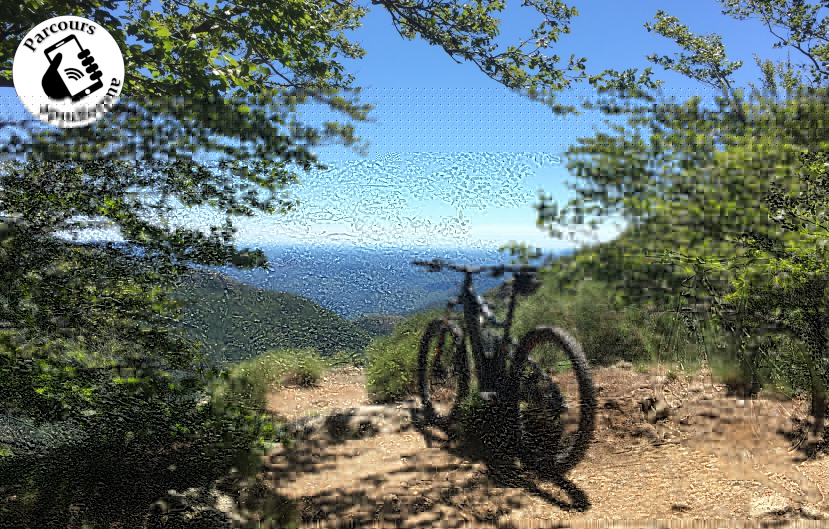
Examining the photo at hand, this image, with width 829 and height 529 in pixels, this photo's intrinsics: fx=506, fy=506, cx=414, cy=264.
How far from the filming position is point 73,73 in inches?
106

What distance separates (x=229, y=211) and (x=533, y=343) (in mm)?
2003

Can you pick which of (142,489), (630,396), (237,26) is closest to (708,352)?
(630,396)

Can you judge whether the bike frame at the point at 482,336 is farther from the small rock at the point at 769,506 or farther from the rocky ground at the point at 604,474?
the small rock at the point at 769,506

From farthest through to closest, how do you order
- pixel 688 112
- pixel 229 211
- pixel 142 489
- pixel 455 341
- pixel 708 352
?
pixel 688 112, pixel 229 211, pixel 455 341, pixel 708 352, pixel 142 489

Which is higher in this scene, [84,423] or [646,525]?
[84,423]

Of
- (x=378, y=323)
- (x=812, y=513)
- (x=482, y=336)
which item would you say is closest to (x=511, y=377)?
(x=482, y=336)

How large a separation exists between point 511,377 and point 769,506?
3.76 feet

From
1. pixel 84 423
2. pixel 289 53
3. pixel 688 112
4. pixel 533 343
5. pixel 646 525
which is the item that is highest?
pixel 289 53

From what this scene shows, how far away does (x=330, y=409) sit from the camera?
2797 mm

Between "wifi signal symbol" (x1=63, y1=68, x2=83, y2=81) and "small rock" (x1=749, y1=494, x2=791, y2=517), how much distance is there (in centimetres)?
380

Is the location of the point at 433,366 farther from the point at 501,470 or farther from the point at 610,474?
the point at 610,474

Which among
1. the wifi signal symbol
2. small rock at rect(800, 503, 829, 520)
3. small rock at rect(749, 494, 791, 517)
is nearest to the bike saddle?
small rock at rect(749, 494, 791, 517)

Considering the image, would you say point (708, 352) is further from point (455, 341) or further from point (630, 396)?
point (455, 341)

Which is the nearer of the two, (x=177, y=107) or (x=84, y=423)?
(x=84, y=423)
